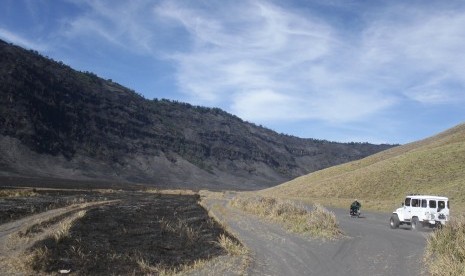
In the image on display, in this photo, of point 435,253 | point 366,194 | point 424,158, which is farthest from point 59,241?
point 424,158

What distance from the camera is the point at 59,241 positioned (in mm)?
20781

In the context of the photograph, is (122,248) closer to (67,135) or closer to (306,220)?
(306,220)

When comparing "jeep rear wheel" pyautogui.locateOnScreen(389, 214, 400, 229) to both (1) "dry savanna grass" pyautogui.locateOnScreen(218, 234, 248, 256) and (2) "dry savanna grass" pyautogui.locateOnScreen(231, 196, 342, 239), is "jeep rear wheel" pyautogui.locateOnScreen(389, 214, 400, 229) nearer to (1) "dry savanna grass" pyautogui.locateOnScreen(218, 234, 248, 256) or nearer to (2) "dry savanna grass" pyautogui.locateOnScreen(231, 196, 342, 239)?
(2) "dry savanna grass" pyautogui.locateOnScreen(231, 196, 342, 239)

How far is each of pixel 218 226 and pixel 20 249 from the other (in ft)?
44.7

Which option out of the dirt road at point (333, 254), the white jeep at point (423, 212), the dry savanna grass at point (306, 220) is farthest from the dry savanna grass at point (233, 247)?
the white jeep at point (423, 212)

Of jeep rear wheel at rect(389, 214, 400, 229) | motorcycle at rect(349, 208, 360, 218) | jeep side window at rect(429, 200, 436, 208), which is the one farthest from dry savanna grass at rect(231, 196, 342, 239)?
motorcycle at rect(349, 208, 360, 218)

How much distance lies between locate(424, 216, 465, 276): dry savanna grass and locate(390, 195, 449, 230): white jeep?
1146 cm

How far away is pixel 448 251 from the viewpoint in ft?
55.6

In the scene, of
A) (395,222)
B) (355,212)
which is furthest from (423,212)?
(355,212)

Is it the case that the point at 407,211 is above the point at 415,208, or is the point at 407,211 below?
below

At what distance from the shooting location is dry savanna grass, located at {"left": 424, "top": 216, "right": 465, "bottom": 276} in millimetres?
14273

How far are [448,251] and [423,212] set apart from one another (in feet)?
54.3

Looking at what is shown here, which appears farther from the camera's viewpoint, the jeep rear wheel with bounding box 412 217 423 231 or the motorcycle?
the motorcycle

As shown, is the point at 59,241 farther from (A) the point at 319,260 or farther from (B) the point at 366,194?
(B) the point at 366,194
